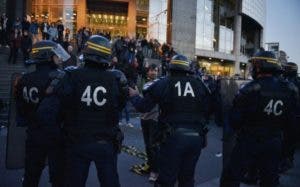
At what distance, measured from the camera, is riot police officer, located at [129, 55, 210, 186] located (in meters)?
5.21

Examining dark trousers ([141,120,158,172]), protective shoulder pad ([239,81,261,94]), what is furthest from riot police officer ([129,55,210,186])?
dark trousers ([141,120,158,172])

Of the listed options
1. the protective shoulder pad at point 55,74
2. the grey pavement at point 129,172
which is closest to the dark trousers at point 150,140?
the grey pavement at point 129,172

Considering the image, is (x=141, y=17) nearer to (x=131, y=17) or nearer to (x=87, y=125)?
(x=131, y=17)

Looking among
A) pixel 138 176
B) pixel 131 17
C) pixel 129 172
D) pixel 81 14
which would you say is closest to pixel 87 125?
pixel 138 176

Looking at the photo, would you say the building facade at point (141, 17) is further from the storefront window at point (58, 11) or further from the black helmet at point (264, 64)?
the black helmet at point (264, 64)

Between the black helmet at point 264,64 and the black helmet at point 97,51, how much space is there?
1.96 meters

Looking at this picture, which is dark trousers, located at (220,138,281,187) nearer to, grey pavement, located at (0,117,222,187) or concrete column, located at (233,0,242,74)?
grey pavement, located at (0,117,222,187)

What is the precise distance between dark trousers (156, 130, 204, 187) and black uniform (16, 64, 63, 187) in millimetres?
1199

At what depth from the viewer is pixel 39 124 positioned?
16.3 feet

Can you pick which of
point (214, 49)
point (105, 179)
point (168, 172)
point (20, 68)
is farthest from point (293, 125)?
point (214, 49)

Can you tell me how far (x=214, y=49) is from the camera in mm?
45094

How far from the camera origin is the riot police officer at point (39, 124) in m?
4.96

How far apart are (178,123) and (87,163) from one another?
1348 millimetres

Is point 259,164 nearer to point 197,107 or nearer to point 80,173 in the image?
point 197,107
